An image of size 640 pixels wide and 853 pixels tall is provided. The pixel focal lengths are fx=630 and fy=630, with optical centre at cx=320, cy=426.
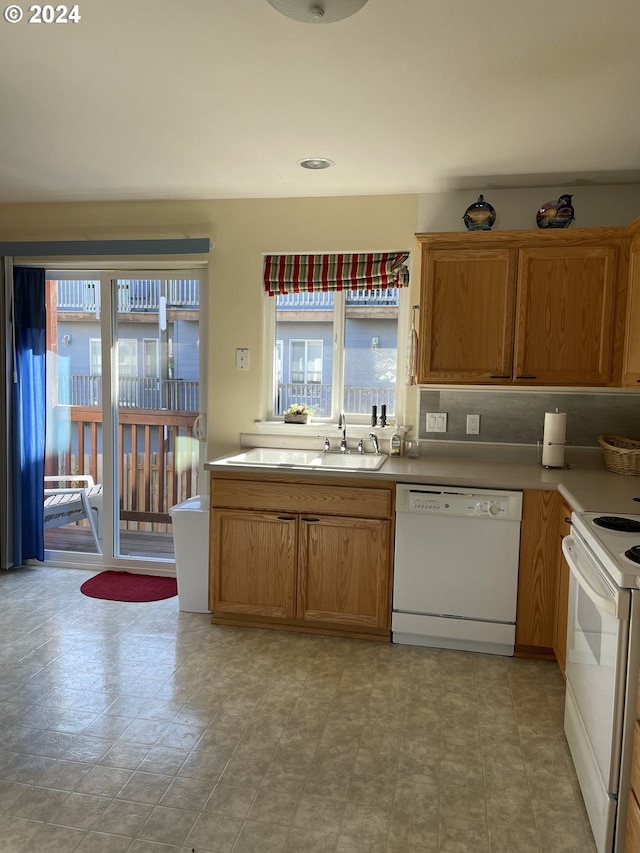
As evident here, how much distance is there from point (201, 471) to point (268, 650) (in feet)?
4.37

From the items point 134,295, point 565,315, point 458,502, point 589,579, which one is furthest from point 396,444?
point 134,295

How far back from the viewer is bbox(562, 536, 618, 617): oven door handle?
5.69 feet

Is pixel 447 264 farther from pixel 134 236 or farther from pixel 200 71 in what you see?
pixel 134 236

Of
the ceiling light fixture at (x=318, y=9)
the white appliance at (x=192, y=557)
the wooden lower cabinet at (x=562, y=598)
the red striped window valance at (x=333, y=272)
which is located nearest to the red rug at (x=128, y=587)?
the white appliance at (x=192, y=557)

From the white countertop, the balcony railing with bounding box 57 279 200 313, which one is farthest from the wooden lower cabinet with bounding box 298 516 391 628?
the balcony railing with bounding box 57 279 200 313

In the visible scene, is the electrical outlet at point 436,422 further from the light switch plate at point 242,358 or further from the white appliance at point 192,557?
the white appliance at point 192,557

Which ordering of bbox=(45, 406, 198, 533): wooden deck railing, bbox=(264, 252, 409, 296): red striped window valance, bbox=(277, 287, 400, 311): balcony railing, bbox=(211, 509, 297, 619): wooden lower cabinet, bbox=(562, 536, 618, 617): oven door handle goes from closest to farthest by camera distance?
bbox=(562, 536, 618, 617): oven door handle → bbox=(211, 509, 297, 619): wooden lower cabinet → bbox=(264, 252, 409, 296): red striped window valance → bbox=(277, 287, 400, 311): balcony railing → bbox=(45, 406, 198, 533): wooden deck railing

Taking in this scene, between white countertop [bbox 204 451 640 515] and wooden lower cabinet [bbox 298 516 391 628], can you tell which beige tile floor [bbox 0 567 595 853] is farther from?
white countertop [bbox 204 451 640 515]

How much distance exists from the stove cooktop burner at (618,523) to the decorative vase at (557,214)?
1.66 m

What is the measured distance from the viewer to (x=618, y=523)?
2162mm

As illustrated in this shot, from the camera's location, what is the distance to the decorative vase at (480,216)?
332cm

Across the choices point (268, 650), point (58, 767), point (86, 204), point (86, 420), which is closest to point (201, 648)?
point (268, 650)

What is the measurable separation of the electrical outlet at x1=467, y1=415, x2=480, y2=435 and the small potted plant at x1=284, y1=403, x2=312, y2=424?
963 millimetres

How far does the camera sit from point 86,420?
4281 mm
